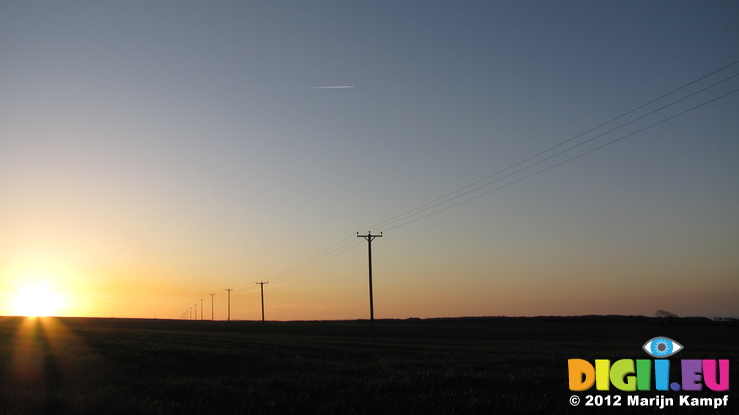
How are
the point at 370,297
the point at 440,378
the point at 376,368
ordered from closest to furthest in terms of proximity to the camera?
the point at 440,378 < the point at 376,368 < the point at 370,297

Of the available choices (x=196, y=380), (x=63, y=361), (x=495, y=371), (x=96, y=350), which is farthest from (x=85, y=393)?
(x=96, y=350)

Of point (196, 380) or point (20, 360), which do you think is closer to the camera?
point (196, 380)

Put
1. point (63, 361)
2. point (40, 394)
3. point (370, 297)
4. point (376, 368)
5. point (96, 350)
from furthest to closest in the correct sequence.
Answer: point (370, 297) < point (96, 350) < point (63, 361) < point (376, 368) < point (40, 394)

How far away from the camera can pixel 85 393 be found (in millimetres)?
15484

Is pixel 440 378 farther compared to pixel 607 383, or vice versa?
pixel 440 378

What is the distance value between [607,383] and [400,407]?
7.42 meters

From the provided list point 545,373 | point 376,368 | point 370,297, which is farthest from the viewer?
point 370,297

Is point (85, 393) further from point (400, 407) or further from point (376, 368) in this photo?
point (376, 368)

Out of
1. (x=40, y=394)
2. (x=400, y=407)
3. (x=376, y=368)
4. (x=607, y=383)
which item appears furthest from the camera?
(x=376, y=368)

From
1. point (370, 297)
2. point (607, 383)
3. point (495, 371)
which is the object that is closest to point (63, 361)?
point (495, 371)

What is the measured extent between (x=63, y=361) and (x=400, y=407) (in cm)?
1722

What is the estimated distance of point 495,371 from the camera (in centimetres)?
2164

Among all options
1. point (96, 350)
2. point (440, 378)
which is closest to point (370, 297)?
point (96, 350)

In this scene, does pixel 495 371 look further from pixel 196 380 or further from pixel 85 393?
pixel 85 393
